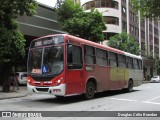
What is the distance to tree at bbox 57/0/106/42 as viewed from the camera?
29844 mm

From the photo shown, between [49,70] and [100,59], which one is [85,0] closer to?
[100,59]

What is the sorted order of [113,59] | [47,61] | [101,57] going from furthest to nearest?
[113,59] < [101,57] < [47,61]

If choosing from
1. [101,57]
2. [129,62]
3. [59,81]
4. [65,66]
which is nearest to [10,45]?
[101,57]

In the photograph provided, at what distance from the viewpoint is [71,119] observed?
33.4 feet

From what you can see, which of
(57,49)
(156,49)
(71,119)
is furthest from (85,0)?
(71,119)

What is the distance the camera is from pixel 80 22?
29.7 meters

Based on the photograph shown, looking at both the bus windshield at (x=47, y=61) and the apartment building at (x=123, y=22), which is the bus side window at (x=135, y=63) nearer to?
the bus windshield at (x=47, y=61)

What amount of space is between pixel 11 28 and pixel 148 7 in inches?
438

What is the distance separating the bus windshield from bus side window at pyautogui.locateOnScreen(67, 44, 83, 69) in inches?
15.4

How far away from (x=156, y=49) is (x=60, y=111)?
7953 cm

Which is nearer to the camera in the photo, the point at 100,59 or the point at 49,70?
the point at 49,70

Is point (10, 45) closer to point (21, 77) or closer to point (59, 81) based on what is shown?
point (59, 81)

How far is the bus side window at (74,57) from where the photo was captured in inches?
575

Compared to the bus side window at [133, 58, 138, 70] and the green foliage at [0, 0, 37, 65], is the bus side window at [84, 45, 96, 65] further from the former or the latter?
the bus side window at [133, 58, 138, 70]
